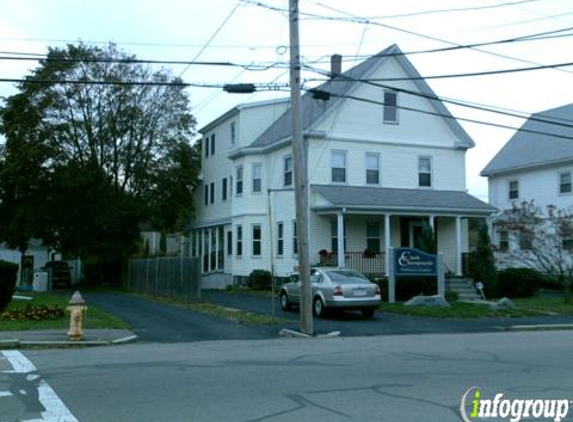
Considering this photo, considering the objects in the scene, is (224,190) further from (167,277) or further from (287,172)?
(167,277)

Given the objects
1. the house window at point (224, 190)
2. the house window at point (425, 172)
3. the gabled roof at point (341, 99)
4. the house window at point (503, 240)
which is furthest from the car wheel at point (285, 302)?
the house window at point (503, 240)

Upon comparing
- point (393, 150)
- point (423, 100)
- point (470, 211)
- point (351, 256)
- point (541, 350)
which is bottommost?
point (541, 350)

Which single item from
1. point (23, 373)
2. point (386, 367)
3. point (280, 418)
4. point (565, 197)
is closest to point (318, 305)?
point (386, 367)

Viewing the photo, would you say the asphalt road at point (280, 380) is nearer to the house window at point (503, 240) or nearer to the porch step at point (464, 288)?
the porch step at point (464, 288)

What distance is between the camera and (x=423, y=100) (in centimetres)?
3331

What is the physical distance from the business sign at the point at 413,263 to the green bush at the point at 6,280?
12827 mm

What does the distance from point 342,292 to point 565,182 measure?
2239 cm

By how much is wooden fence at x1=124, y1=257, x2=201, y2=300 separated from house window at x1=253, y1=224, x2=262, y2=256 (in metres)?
4.98

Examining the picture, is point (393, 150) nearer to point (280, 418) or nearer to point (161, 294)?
point (161, 294)

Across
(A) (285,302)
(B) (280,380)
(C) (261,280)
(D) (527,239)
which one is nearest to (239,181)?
(C) (261,280)

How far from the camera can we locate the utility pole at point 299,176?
17.6 m

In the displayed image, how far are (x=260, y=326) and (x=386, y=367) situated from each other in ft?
26.6

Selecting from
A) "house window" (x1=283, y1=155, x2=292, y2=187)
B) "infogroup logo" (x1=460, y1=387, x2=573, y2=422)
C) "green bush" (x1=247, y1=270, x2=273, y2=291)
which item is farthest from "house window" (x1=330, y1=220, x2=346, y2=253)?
"infogroup logo" (x1=460, y1=387, x2=573, y2=422)

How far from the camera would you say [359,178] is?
31.9 m
